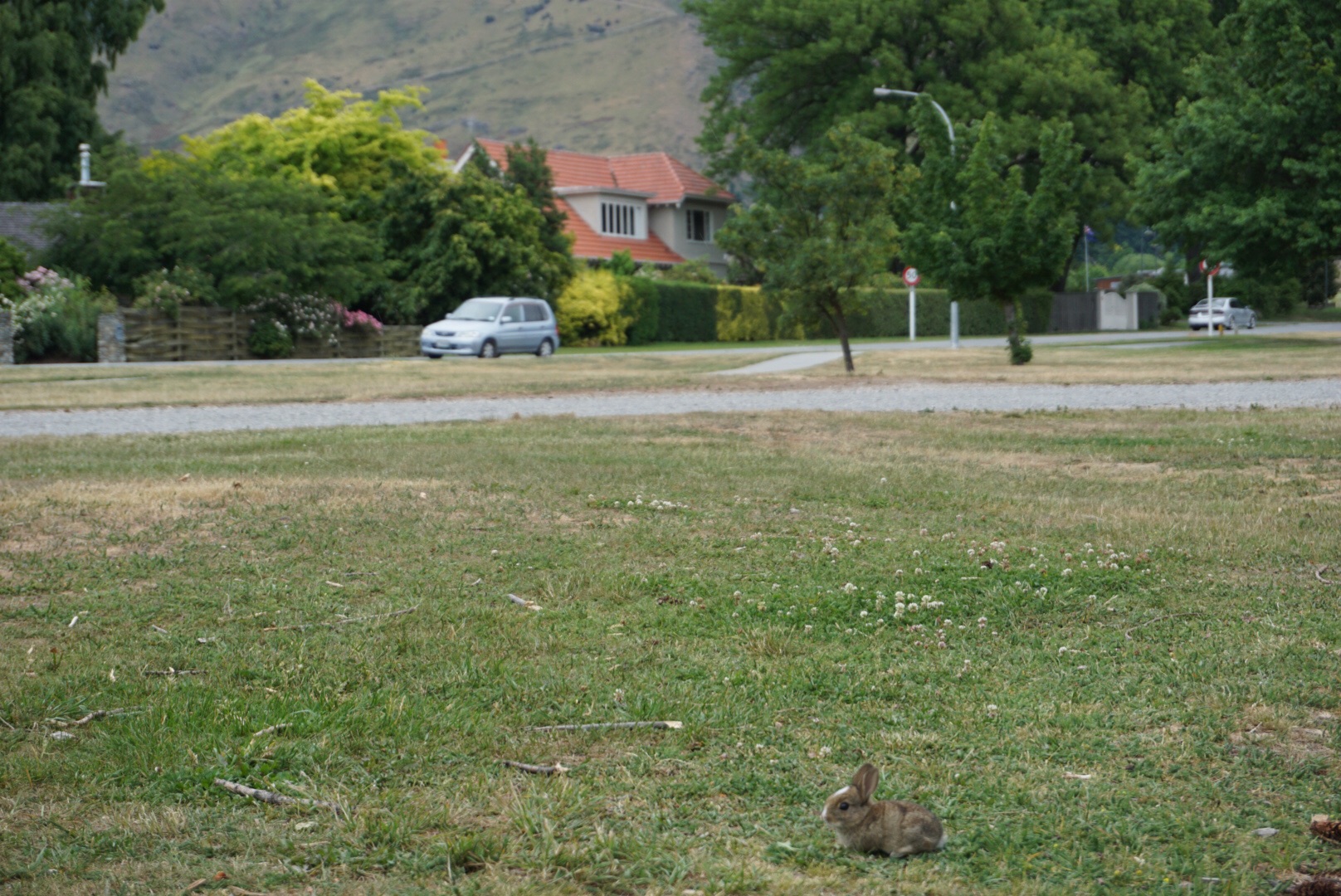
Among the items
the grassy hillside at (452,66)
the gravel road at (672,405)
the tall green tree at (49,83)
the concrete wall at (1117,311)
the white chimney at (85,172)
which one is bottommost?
the gravel road at (672,405)

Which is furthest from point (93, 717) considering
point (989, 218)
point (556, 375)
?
point (989, 218)

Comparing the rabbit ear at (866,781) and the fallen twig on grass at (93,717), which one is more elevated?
the rabbit ear at (866,781)

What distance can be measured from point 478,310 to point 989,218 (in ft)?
44.5

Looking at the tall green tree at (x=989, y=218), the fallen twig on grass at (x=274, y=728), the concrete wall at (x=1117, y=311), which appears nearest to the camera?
the fallen twig on grass at (x=274, y=728)

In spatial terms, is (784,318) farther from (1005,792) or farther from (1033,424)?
(1005,792)

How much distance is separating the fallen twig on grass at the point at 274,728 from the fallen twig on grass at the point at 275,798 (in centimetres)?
34

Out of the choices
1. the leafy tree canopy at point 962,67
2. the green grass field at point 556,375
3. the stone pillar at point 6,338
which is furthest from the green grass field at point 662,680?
the leafy tree canopy at point 962,67

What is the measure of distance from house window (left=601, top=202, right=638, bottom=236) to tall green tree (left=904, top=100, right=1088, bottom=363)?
36479 millimetres

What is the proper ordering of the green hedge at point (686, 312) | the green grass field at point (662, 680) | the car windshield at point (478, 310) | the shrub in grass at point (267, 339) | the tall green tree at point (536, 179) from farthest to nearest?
the green hedge at point (686, 312) → the tall green tree at point (536, 179) → the car windshield at point (478, 310) → the shrub in grass at point (267, 339) → the green grass field at point (662, 680)

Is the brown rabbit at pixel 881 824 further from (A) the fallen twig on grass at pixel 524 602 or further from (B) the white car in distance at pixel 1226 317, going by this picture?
(B) the white car in distance at pixel 1226 317

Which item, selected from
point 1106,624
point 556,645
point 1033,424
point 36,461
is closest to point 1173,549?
point 1106,624

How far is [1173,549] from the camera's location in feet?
21.5

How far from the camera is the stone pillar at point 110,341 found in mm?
29641

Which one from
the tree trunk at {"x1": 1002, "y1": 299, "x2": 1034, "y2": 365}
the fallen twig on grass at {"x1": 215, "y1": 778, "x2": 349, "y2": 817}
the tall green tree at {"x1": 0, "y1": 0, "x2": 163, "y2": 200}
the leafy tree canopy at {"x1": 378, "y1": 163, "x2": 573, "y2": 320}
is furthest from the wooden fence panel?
the fallen twig on grass at {"x1": 215, "y1": 778, "x2": 349, "y2": 817}
